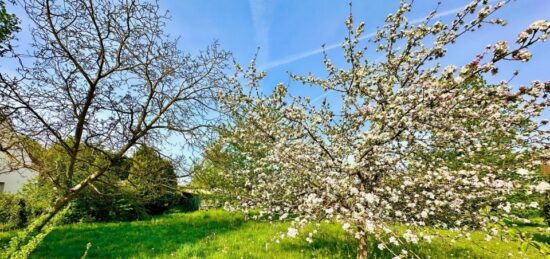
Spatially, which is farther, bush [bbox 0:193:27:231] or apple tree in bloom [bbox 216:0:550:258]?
bush [bbox 0:193:27:231]

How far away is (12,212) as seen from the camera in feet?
48.8


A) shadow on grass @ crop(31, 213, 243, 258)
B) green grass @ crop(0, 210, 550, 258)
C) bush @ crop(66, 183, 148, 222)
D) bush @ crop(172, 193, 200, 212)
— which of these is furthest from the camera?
bush @ crop(172, 193, 200, 212)

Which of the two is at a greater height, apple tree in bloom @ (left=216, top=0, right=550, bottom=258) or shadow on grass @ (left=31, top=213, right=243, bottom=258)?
apple tree in bloom @ (left=216, top=0, right=550, bottom=258)

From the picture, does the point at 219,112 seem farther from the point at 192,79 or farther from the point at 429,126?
the point at 429,126

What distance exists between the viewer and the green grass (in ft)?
24.8

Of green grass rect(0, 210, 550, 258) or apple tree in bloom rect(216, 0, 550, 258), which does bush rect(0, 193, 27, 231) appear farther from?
apple tree in bloom rect(216, 0, 550, 258)

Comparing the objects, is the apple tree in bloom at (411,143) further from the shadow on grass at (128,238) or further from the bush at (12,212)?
the bush at (12,212)

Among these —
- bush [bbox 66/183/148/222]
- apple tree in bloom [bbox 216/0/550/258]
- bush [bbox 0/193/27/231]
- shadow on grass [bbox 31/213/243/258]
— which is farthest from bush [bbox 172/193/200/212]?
apple tree in bloom [bbox 216/0/550/258]

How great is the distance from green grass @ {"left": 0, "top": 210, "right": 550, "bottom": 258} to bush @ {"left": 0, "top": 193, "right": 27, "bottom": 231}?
3.85m

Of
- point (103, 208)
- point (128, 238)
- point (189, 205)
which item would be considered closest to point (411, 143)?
point (128, 238)

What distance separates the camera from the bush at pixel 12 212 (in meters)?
14.6

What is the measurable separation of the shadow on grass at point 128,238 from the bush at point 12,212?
12.7 ft

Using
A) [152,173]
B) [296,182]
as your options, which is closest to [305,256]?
[296,182]

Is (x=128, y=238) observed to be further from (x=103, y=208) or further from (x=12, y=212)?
(x=12, y=212)
